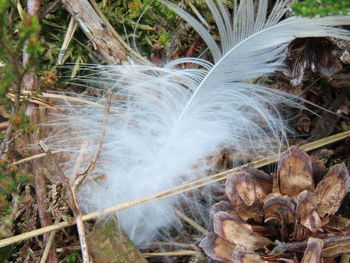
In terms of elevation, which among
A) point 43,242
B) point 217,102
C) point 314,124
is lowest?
point 43,242

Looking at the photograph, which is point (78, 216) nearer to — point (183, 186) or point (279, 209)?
point (183, 186)

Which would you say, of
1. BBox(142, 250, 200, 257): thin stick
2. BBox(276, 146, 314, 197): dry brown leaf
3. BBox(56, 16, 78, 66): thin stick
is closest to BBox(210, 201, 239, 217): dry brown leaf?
BBox(276, 146, 314, 197): dry brown leaf

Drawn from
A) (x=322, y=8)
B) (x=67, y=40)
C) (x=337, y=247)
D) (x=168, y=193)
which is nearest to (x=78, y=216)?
(x=168, y=193)

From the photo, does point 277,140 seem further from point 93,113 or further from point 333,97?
point 93,113

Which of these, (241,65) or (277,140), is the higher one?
(241,65)

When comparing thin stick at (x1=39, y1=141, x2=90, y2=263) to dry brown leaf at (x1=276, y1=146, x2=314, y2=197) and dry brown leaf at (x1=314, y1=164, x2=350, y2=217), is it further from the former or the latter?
dry brown leaf at (x1=314, y1=164, x2=350, y2=217)

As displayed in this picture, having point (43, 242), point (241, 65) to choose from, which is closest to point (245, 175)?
point (241, 65)

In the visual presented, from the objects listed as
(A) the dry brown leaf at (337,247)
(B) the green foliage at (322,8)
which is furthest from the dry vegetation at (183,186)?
(B) the green foliage at (322,8)
